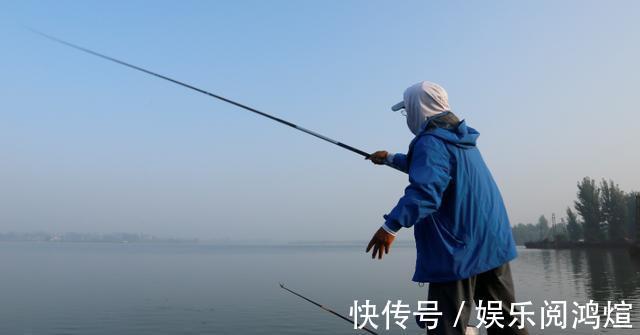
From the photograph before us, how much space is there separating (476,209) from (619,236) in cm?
11404

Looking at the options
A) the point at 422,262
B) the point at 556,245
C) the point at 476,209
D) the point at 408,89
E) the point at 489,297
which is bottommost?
the point at 556,245

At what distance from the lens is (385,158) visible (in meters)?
4.55

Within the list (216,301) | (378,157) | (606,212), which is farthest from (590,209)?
(378,157)

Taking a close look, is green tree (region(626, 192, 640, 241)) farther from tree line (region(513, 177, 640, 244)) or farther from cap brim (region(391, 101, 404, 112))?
cap brim (region(391, 101, 404, 112))

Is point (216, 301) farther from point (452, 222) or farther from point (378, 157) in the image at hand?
point (452, 222)

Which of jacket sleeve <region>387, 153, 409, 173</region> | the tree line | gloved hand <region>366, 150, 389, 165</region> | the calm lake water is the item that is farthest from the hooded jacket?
the tree line

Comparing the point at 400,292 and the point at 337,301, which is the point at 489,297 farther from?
the point at 400,292

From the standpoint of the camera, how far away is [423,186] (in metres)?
3.03

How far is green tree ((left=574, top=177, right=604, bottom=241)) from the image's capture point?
100 m

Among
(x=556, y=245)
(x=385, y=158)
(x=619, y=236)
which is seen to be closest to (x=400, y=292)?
(x=385, y=158)

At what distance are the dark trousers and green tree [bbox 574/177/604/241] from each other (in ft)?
366

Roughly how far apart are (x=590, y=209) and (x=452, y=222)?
113172mm

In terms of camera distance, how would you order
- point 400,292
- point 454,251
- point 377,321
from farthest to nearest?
point 400,292
point 377,321
point 454,251

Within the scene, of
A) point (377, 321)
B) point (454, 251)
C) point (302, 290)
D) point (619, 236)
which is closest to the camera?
point (454, 251)
